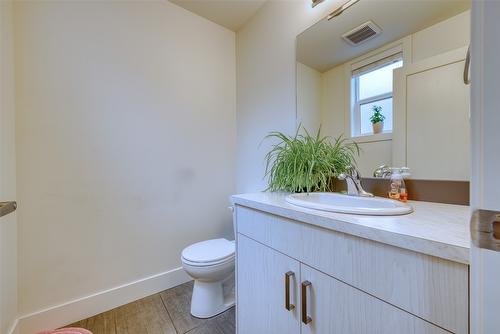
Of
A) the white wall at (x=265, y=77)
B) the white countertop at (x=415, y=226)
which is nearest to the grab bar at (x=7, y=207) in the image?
the white countertop at (x=415, y=226)

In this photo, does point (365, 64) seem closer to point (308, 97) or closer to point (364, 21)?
point (364, 21)

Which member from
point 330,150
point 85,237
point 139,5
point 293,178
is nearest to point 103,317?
point 85,237

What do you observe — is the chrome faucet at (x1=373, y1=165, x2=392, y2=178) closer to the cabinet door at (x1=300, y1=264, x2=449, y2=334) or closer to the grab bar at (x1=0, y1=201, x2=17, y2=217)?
the cabinet door at (x1=300, y1=264, x2=449, y2=334)

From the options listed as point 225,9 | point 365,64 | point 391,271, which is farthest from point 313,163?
point 225,9

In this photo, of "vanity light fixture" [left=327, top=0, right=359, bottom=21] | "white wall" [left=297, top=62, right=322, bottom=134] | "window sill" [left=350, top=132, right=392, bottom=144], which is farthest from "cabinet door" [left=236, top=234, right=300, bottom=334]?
"vanity light fixture" [left=327, top=0, right=359, bottom=21]

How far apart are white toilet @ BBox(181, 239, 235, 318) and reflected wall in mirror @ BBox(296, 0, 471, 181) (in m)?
1.06

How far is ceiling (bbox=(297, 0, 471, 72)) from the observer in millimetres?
936

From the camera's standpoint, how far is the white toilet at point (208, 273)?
137 centimetres

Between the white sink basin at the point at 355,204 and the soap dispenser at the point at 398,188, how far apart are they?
8 cm

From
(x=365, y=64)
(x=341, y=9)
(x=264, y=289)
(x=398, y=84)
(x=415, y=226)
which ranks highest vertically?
(x=341, y=9)

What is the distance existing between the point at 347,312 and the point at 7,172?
1782 mm

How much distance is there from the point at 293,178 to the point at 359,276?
2.28ft

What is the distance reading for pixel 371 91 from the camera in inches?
44.4

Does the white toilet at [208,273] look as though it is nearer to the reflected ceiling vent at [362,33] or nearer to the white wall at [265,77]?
the white wall at [265,77]
